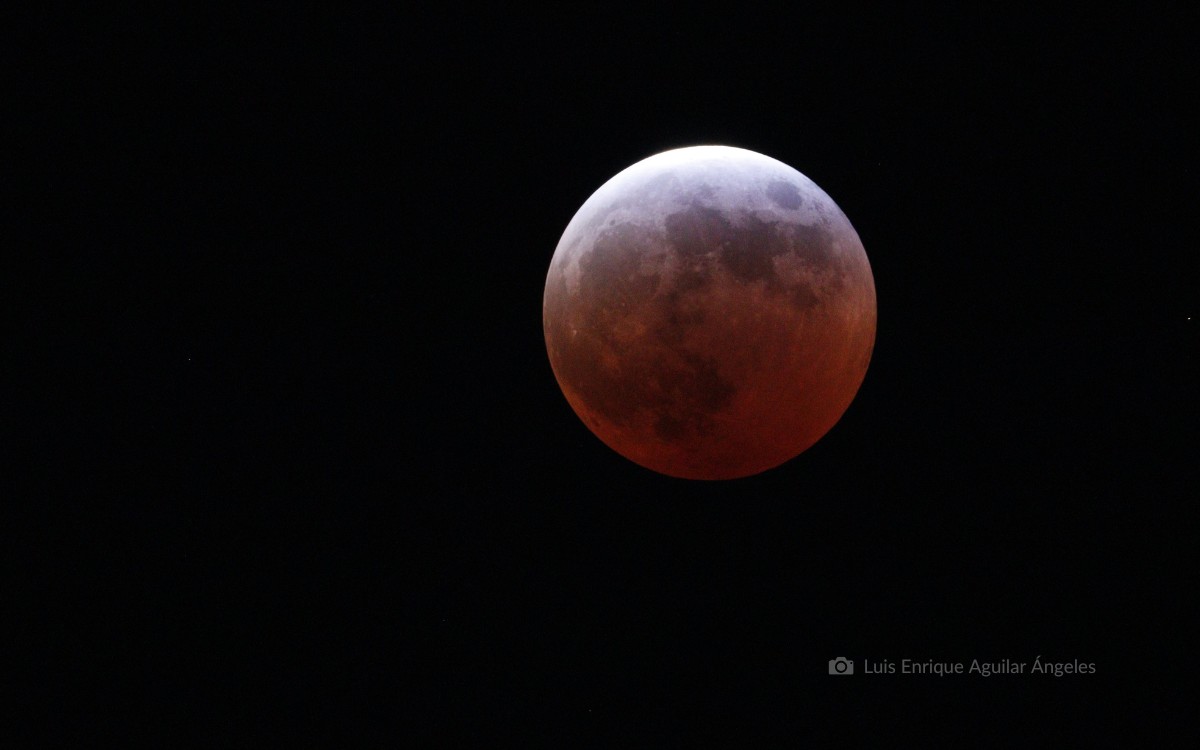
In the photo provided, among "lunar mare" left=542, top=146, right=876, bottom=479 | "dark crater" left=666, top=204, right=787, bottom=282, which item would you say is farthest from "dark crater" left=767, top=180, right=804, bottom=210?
"dark crater" left=666, top=204, right=787, bottom=282

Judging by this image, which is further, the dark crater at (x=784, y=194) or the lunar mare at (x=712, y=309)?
the dark crater at (x=784, y=194)

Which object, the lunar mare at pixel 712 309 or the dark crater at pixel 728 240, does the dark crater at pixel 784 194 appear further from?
the dark crater at pixel 728 240

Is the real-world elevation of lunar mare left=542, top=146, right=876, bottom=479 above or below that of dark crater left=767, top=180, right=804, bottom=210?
below

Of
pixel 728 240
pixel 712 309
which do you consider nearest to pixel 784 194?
pixel 728 240

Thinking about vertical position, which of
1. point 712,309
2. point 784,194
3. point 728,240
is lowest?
point 712,309

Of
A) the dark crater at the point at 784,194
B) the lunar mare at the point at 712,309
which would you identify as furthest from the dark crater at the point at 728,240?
the dark crater at the point at 784,194

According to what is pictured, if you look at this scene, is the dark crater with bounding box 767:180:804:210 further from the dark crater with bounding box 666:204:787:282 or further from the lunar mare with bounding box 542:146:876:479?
the dark crater with bounding box 666:204:787:282

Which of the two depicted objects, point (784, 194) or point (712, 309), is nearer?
point (712, 309)

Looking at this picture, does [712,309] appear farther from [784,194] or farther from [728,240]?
[784,194]
